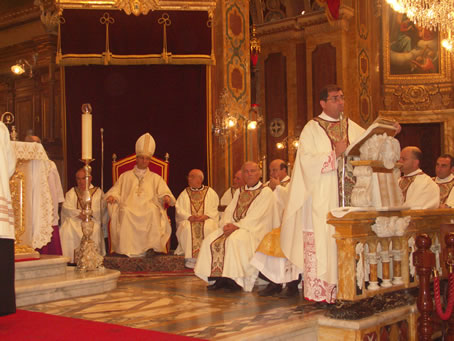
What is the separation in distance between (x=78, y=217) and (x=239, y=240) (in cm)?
357

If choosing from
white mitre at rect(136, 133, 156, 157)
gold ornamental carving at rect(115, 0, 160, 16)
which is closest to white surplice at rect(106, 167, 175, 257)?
white mitre at rect(136, 133, 156, 157)

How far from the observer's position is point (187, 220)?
8.87 metres

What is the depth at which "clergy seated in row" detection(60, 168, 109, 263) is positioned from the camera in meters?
9.27

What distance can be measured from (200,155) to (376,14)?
8694mm

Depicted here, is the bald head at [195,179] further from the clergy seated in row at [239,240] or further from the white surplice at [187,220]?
the clergy seated in row at [239,240]

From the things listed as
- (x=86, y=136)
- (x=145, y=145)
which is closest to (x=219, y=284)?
(x=86, y=136)

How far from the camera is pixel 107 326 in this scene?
4.38 meters

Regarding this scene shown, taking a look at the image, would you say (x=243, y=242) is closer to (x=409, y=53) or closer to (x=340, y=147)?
(x=340, y=147)

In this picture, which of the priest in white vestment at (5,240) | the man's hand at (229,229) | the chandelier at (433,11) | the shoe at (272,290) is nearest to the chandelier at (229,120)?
the chandelier at (433,11)

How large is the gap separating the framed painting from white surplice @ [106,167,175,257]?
34.0ft

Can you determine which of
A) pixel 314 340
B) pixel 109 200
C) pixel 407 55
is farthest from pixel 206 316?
pixel 407 55

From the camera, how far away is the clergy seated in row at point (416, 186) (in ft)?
20.6

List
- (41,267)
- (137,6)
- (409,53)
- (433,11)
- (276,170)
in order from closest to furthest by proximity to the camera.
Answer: (41,267) < (276,170) < (137,6) < (433,11) < (409,53)

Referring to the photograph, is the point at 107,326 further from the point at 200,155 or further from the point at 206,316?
the point at 200,155
